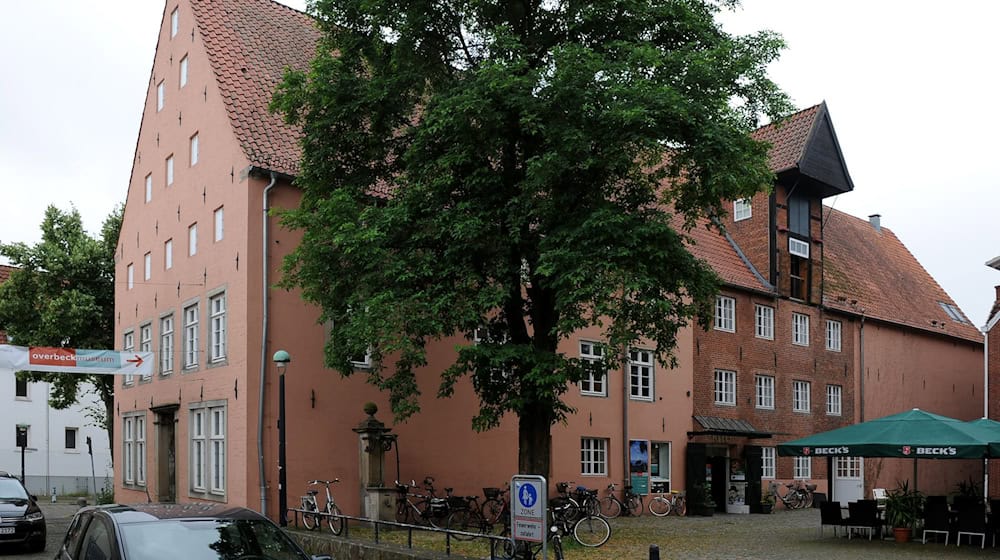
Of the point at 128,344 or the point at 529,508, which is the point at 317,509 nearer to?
the point at 529,508

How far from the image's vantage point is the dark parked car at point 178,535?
8.38m

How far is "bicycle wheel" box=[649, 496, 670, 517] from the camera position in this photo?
27766 mm

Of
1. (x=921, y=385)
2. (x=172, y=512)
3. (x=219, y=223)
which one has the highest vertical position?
(x=219, y=223)

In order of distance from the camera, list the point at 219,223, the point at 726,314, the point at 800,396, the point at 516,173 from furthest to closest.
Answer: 1. the point at 800,396
2. the point at 726,314
3. the point at 219,223
4. the point at 516,173

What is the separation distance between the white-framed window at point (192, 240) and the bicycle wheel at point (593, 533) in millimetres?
11812

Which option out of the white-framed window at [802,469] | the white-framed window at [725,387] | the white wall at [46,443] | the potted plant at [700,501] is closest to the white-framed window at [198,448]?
the potted plant at [700,501]

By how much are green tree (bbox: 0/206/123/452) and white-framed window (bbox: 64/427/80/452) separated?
56.3 ft

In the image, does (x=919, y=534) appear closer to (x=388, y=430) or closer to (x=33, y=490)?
(x=388, y=430)

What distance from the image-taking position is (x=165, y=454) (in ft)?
86.1

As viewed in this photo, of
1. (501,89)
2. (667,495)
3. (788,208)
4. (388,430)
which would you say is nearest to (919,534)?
(667,495)

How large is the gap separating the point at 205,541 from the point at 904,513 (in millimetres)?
16138

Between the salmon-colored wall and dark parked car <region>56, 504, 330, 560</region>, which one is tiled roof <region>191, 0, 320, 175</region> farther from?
the salmon-colored wall

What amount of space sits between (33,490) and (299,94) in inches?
1485

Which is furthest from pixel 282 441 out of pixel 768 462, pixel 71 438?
pixel 71 438
